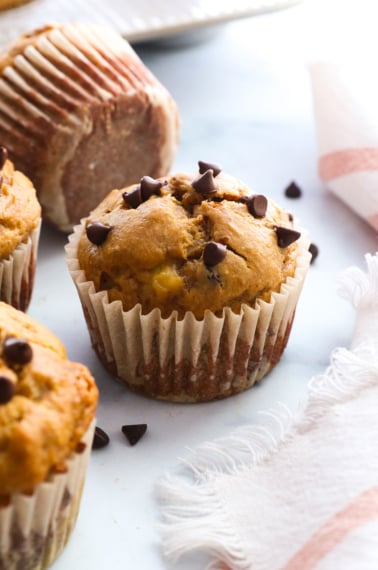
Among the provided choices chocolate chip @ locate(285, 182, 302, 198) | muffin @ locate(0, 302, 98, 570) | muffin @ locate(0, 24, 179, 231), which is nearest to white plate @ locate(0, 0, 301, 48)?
muffin @ locate(0, 24, 179, 231)

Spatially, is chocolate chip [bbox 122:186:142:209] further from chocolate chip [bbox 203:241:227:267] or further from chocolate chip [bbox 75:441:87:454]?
chocolate chip [bbox 75:441:87:454]

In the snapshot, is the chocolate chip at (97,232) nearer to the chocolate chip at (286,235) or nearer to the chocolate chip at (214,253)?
the chocolate chip at (214,253)

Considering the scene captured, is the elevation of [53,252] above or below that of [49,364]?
below

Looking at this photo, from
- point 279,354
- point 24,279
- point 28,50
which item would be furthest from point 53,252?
point 279,354

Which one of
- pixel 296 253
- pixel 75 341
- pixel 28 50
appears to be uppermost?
pixel 28 50

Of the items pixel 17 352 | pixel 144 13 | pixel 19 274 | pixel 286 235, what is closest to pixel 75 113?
pixel 19 274

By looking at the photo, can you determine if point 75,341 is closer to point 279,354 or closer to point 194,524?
point 279,354
